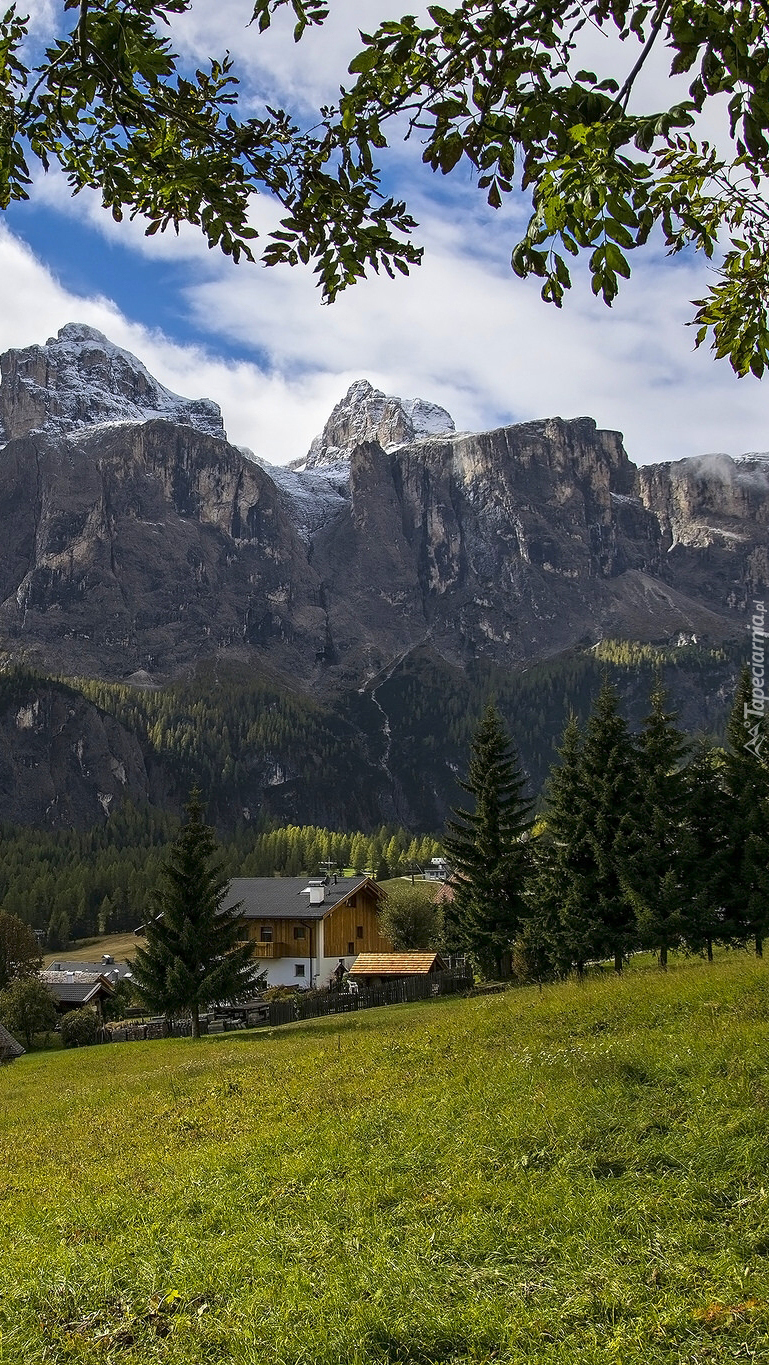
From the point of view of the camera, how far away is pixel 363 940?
232 ft

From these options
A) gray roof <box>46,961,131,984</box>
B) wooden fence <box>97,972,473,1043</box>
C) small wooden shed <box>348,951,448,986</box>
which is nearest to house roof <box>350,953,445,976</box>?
small wooden shed <box>348,951,448,986</box>

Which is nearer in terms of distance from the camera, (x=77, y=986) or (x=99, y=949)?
(x=77, y=986)

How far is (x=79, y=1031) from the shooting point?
164 ft

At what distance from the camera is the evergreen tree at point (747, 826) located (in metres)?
31.4

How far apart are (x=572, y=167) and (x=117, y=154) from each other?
2.95 m

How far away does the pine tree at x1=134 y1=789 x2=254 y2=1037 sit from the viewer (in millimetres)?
37562

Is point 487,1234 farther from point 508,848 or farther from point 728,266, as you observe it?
point 508,848

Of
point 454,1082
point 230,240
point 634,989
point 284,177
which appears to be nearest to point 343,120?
point 284,177

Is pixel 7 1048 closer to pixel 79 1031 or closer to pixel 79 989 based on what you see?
pixel 79 1031

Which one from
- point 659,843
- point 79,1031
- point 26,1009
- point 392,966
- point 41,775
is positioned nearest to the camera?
point 659,843

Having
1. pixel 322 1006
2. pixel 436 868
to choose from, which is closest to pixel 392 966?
pixel 322 1006

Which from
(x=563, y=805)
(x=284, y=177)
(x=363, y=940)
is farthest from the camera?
(x=363, y=940)

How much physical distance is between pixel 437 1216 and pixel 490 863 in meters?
34.8

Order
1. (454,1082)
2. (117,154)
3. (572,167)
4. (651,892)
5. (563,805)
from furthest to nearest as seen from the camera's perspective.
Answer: (563,805) → (651,892) → (454,1082) → (117,154) → (572,167)
